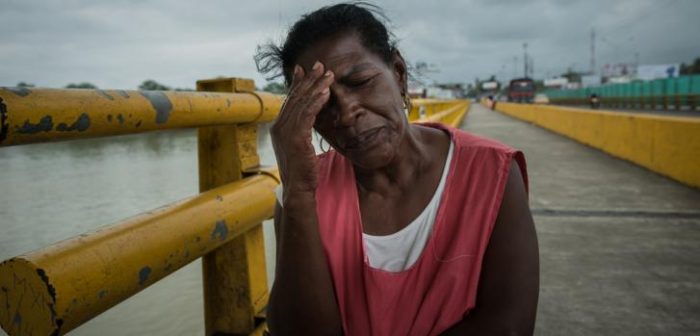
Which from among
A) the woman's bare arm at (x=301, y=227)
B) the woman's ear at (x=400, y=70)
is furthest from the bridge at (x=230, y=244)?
the woman's ear at (x=400, y=70)

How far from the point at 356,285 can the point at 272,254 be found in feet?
7.53

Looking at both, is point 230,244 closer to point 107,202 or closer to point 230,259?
point 230,259

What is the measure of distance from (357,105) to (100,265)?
76 centimetres

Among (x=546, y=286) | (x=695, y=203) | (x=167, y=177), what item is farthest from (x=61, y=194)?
(x=695, y=203)

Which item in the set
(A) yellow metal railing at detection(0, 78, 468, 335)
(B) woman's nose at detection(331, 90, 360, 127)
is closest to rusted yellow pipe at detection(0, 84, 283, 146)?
(A) yellow metal railing at detection(0, 78, 468, 335)

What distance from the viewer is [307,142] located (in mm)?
1288

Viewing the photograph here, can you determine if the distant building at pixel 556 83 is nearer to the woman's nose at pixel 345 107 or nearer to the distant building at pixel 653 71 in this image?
the distant building at pixel 653 71

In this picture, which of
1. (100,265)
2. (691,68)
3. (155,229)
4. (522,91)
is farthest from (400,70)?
(691,68)

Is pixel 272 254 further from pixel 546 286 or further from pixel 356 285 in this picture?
pixel 356 285

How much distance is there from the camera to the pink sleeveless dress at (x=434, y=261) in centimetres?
133

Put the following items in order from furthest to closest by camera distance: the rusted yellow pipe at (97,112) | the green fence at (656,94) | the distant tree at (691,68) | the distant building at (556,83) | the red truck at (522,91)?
1. the distant building at (556,83)
2. the distant tree at (691,68)
3. the red truck at (522,91)
4. the green fence at (656,94)
5. the rusted yellow pipe at (97,112)

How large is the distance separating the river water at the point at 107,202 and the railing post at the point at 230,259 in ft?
1.61

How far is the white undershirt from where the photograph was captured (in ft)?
4.65

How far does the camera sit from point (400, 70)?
1613mm
